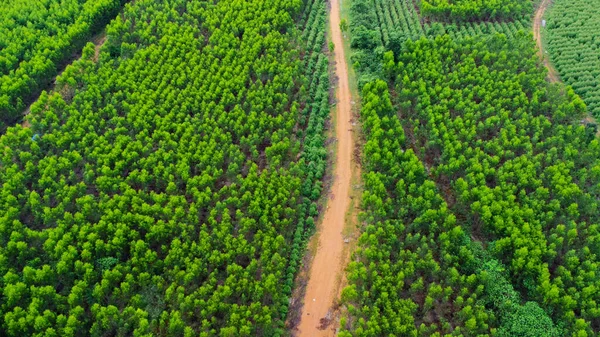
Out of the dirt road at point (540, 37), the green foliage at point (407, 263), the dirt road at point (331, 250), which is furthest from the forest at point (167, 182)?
the dirt road at point (540, 37)

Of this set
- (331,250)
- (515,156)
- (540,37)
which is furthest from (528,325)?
(540,37)

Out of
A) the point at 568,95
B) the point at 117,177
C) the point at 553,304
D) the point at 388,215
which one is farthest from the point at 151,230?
the point at 568,95

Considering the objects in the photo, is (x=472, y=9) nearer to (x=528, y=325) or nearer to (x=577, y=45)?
(x=577, y=45)

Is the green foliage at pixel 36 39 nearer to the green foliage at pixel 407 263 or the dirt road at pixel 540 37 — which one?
the green foliage at pixel 407 263

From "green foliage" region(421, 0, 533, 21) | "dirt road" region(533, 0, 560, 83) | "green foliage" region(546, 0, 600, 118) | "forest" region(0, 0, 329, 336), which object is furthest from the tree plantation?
"green foliage" region(421, 0, 533, 21)

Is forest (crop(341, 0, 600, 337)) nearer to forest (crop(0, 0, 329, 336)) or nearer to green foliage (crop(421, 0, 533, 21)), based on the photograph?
forest (crop(0, 0, 329, 336))

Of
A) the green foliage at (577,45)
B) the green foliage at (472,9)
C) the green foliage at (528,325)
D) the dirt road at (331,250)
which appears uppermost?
the green foliage at (472,9)
